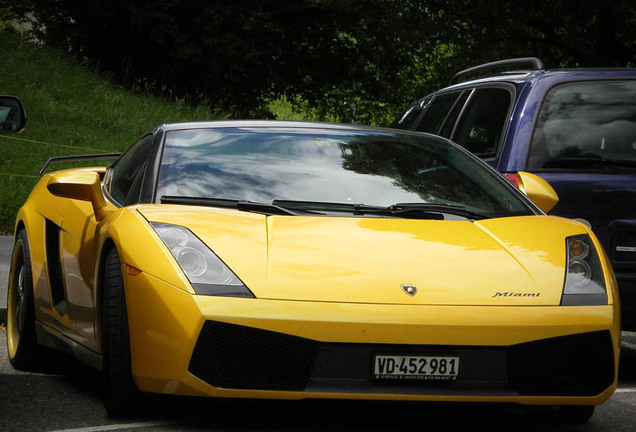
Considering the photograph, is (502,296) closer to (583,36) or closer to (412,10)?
(583,36)

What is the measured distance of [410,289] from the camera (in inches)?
190

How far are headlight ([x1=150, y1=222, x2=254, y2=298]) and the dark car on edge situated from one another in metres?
2.74

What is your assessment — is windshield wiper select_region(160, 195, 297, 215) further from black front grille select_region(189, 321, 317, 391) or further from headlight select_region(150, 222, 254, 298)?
black front grille select_region(189, 321, 317, 391)

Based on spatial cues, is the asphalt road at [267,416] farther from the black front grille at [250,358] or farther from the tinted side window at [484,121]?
the tinted side window at [484,121]

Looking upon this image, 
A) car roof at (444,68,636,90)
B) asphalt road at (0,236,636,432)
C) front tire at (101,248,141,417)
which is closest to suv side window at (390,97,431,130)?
car roof at (444,68,636,90)

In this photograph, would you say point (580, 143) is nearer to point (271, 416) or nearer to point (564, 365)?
point (564, 365)

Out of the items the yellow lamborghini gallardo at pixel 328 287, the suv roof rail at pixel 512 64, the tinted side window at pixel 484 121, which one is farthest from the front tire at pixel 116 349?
the suv roof rail at pixel 512 64

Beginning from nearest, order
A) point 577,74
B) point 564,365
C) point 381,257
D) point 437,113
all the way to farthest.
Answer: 1. point 564,365
2. point 381,257
3. point 577,74
4. point 437,113

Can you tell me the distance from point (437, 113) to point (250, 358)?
493 centimetres

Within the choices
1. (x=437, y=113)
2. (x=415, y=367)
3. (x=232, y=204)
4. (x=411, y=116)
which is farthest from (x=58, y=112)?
(x=415, y=367)

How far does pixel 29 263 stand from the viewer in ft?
22.4

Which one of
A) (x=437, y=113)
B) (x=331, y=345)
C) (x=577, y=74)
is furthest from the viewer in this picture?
(x=437, y=113)

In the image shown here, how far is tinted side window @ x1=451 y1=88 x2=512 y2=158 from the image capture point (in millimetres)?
7812

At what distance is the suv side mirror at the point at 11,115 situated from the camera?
616 cm
